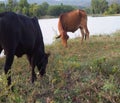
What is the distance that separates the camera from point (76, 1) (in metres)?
24.8

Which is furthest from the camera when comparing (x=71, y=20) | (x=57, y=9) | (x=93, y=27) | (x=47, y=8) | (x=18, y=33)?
(x=57, y=9)

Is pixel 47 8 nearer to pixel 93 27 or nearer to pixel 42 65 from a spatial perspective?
pixel 93 27

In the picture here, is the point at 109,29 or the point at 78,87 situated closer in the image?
the point at 78,87

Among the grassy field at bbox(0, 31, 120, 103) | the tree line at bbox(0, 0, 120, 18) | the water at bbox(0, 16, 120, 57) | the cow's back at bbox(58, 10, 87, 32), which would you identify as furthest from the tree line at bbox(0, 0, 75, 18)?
the grassy field at bbox(0, 31, 120, 103)

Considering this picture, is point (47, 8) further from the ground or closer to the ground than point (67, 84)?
closer to the ground

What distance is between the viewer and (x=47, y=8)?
19969 millimetres

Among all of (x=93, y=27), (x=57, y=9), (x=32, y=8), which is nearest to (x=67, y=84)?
(x=93, y=27)

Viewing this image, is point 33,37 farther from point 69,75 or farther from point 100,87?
point 100,87

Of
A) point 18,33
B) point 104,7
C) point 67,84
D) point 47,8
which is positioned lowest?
point 104,7

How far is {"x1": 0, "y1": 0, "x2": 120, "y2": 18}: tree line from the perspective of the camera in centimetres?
1573

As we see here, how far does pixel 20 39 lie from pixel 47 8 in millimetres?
14310

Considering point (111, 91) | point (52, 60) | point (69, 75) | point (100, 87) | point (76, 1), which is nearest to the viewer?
point (111, 91)

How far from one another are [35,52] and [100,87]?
1554 mm

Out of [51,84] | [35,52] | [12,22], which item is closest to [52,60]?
[35,52]
